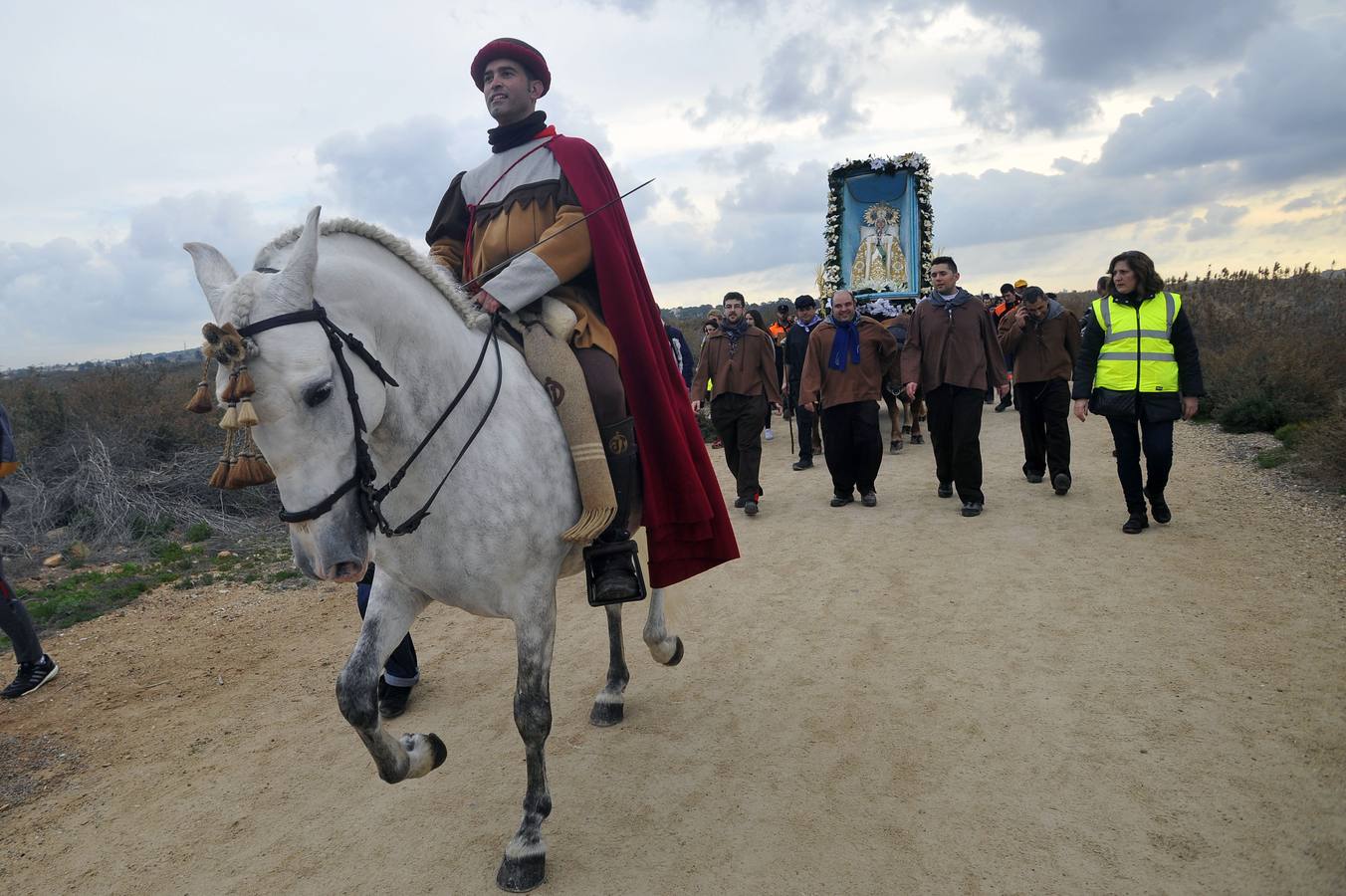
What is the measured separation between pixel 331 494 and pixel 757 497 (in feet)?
21.8

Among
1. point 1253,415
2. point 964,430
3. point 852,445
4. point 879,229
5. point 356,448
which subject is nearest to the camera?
point 356,448

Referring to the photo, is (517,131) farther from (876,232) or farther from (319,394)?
(876,232)

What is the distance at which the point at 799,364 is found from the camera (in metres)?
11.2

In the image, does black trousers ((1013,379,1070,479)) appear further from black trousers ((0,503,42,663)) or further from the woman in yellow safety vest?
black trousers ((0,503,42,663))

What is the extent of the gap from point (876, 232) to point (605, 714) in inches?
555

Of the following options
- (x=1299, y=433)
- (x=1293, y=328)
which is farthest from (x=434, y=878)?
(x=1293, y=328)

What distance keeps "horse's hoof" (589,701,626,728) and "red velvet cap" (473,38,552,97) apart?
9.78 ft

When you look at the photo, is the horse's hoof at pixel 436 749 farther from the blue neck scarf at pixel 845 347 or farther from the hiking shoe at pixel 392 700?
the blue neck scarf at pixel 845 347

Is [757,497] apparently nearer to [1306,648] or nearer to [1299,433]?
[1306,648]

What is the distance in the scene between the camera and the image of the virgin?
15891 millimetres

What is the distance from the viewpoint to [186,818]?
3.40m

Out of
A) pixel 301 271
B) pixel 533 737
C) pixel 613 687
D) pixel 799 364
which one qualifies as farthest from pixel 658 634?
pixel 799 364

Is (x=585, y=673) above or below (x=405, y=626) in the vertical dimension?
below

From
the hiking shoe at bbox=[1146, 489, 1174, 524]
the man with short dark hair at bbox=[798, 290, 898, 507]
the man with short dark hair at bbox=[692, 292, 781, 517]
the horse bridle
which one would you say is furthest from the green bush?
the horse bridle
